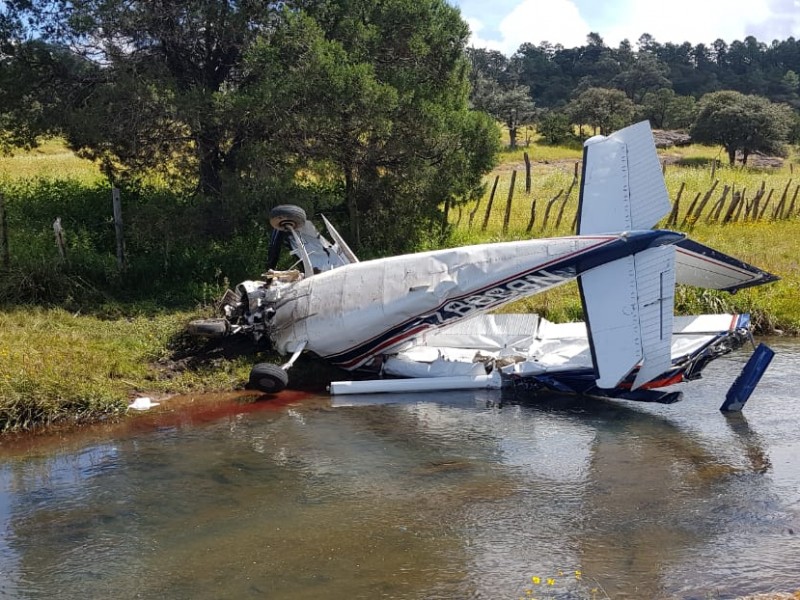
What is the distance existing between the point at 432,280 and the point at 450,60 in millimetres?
8052

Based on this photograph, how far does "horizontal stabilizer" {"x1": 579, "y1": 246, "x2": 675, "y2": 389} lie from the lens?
1052cm

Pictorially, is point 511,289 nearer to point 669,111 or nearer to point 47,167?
point 47,167

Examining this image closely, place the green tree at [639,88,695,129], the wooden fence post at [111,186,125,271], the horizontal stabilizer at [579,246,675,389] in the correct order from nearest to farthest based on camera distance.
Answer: the horizontal stabilizer at [579,246,675,389], the wooden fence post at [111,186,125,271], the green tree at [639,88,695,129]

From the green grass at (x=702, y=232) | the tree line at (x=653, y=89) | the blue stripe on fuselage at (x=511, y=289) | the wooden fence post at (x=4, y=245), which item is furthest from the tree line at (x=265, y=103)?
the tree line at (x=653, y=89)

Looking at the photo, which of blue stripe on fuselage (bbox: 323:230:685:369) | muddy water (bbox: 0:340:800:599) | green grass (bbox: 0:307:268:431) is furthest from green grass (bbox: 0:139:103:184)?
muddy water (bbox: 0:340:800:599)

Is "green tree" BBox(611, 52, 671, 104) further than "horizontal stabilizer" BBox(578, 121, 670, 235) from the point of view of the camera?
Yes

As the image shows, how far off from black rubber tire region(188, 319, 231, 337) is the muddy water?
1.34 m

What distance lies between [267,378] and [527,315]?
4.85 metres

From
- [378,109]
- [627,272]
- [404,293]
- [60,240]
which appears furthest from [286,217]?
[627,272]

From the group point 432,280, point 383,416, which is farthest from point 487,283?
point 383,416

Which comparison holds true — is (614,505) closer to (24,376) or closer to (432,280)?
(432,280)

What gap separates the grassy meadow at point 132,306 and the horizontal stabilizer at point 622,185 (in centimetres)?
459

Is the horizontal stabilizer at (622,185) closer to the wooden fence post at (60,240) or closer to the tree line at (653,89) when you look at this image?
the wooden fence post at (60,240)

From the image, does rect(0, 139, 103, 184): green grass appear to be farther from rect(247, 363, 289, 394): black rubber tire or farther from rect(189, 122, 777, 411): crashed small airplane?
rect(247, 363, 289, 394): black rubber tire
